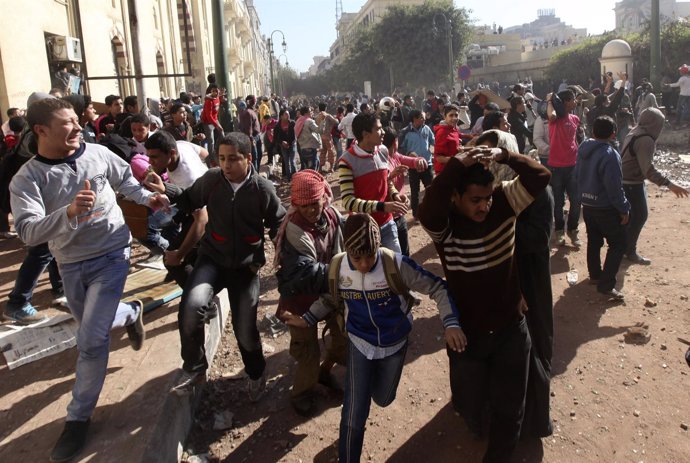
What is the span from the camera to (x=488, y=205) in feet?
8.83

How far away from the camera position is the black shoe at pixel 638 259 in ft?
21.0

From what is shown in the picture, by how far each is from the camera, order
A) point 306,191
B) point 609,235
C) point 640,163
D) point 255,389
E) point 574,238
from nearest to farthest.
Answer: point 306,191, point 255,389, point 609,235, point 640,163, point 574,238

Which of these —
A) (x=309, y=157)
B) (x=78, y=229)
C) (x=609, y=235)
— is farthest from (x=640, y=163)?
(x=309, y=157)

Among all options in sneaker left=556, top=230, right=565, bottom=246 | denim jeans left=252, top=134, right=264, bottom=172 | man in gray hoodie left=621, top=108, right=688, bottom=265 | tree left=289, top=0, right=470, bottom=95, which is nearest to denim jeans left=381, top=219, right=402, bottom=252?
man in gray hoodie left=621, top=108, right=688, bottom=265

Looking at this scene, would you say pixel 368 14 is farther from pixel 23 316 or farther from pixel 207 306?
pixel 207 306

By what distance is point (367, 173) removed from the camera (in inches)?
182

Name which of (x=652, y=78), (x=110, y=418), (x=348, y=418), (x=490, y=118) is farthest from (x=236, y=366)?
(x=652, y=78)

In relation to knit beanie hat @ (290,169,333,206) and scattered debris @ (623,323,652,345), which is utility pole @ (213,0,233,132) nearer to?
knit beanie hat @ (290,169,333,206)

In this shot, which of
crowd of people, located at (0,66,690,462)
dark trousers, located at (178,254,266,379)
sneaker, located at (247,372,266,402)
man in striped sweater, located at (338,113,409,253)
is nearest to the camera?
crowd of people, located at (0,66,690,462)

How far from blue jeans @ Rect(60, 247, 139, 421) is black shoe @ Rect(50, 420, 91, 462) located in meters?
0.04

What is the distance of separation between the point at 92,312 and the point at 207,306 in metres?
0.65

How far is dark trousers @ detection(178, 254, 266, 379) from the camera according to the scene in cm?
337

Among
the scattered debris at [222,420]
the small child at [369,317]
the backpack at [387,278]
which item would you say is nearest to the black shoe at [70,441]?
the scattered debris at [222,420]

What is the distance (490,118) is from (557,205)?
6.96 feet
